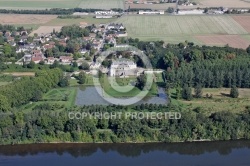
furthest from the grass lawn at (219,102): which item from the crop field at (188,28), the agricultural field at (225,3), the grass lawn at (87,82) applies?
the agricultural field at (225,3)

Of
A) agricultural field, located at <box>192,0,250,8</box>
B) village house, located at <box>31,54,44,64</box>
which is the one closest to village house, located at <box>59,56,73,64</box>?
village house, located at <box>31,54,44,64</box>

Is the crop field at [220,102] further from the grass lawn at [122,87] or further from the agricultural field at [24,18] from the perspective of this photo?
the agricultural field at [24,18]

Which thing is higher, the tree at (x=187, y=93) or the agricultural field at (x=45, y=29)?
the agricultural field at (x=45, y=29)

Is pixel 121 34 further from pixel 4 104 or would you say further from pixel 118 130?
pixel 118 130

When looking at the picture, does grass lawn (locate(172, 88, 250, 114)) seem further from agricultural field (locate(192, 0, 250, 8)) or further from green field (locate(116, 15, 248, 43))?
agricultural field (locate(192, 0, 250, 8))

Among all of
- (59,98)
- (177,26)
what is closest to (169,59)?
(59,98)

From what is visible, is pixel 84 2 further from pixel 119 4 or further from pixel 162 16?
pixel 162 16

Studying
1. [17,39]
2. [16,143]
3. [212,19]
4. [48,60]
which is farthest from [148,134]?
[212,19]
